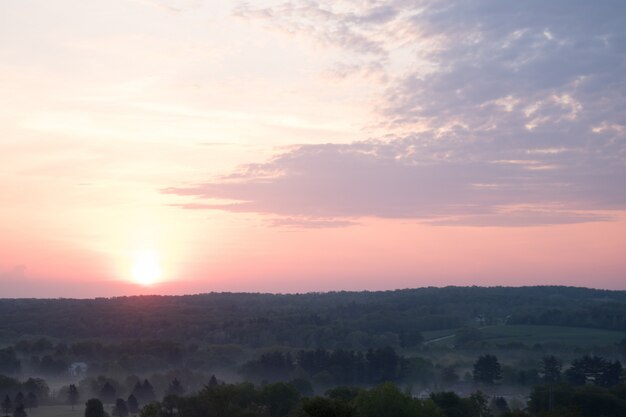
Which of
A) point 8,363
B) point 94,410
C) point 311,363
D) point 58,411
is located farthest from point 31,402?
point 311,363

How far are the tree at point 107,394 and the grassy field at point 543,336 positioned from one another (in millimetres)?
78641

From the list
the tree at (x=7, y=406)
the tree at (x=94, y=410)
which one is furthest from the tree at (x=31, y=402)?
the tree at (x=94, y=410)

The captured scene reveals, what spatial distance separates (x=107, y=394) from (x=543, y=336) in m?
94.7

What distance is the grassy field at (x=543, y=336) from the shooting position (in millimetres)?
150875

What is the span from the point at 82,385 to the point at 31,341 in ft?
133

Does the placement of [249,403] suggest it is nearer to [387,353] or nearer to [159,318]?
[387,353]

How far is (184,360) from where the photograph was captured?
13762 centimetres

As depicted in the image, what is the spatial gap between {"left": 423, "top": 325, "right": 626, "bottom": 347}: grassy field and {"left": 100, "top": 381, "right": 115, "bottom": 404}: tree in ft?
258

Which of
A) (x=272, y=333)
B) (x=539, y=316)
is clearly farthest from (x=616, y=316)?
(x=272, y=333)

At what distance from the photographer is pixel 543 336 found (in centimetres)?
15975

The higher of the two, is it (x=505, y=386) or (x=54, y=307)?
(x=54, y=307)

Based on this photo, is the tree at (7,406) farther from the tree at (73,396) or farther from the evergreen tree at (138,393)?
the evergreen tree at (138,393)

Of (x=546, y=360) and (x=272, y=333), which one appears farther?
(x=272, y=333)

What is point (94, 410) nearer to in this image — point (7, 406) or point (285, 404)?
point (285, 404)
